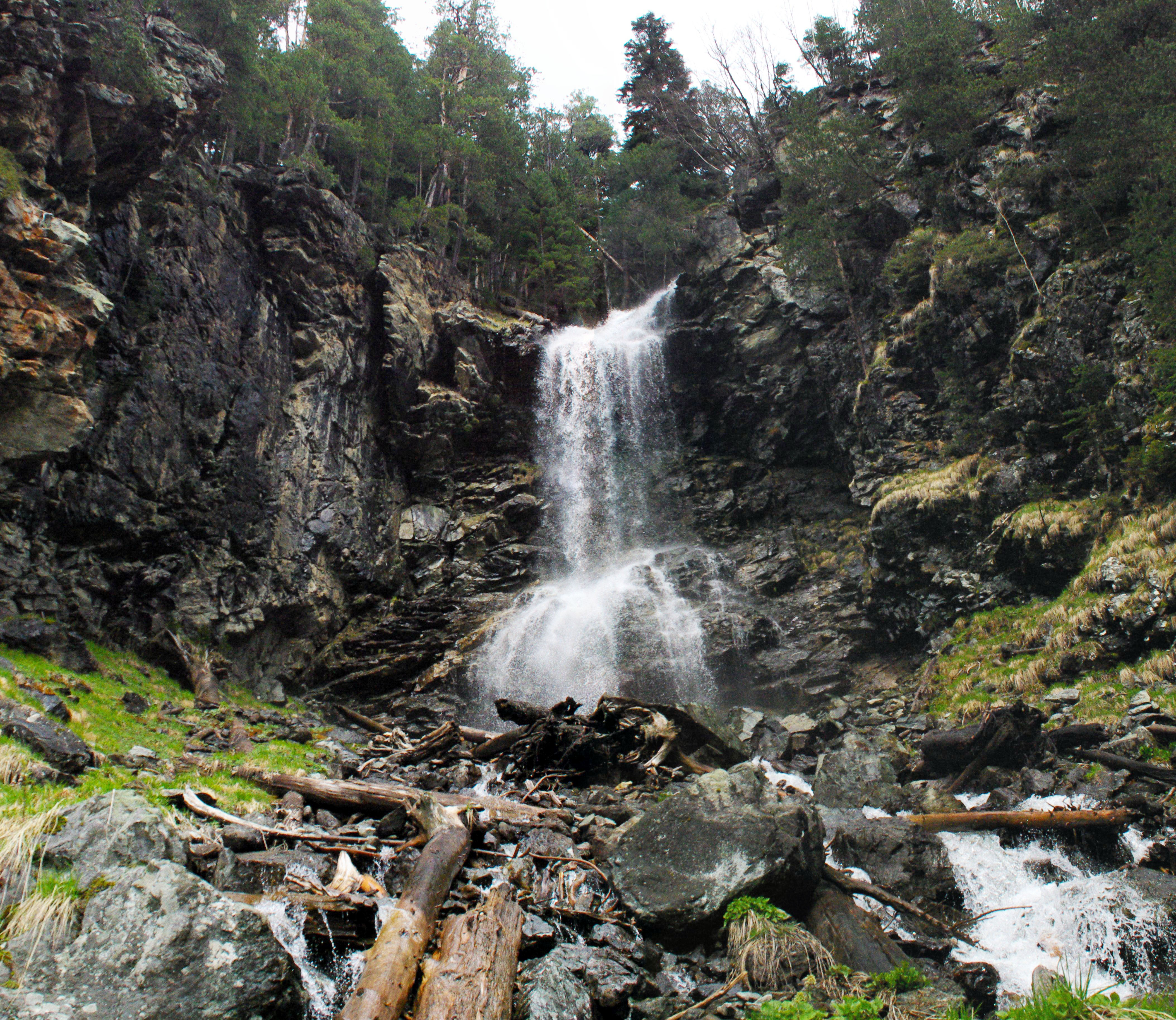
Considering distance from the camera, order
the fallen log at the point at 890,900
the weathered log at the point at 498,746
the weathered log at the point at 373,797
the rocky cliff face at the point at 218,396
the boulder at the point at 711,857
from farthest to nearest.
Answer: the rocky cliff face at the point at 218,396
the weathered log at the point at 498,746
the weathered log at the point at 373,797
the fallen log at the point at 890,900
the boulder at the point at 711,857

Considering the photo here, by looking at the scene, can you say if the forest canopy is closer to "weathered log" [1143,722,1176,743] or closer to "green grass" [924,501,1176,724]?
"green grass" [924,501,1176,724]

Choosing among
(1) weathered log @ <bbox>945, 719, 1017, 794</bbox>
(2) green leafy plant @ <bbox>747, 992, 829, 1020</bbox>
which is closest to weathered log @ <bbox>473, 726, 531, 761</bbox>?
(1) weathered log @ <bbox>945, 719, 1017, 794</bbox>

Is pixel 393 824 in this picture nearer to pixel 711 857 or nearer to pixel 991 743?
pixel 711 857

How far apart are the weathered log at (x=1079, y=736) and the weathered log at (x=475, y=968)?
33.0 ft

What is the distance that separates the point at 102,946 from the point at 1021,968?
7761 millimetres

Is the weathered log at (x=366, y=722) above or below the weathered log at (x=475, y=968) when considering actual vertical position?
above

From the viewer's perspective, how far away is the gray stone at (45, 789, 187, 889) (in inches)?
148

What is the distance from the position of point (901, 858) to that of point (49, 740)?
32.1ft

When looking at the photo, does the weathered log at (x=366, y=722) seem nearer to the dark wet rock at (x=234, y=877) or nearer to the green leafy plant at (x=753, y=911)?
the dark wet rock at (x=234, y=877)

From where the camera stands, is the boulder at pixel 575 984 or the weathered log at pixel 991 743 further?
the weathered log at pixel 991 743

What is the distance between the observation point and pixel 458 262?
34.8 m

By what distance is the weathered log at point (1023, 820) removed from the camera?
26.6 ft

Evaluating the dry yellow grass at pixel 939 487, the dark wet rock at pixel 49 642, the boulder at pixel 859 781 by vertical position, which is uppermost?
the dry yellow grass at pixel 939 487

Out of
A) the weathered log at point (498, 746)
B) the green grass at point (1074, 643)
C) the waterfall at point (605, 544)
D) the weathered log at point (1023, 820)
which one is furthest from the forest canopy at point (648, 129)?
the weathered log at point (498, 746)
